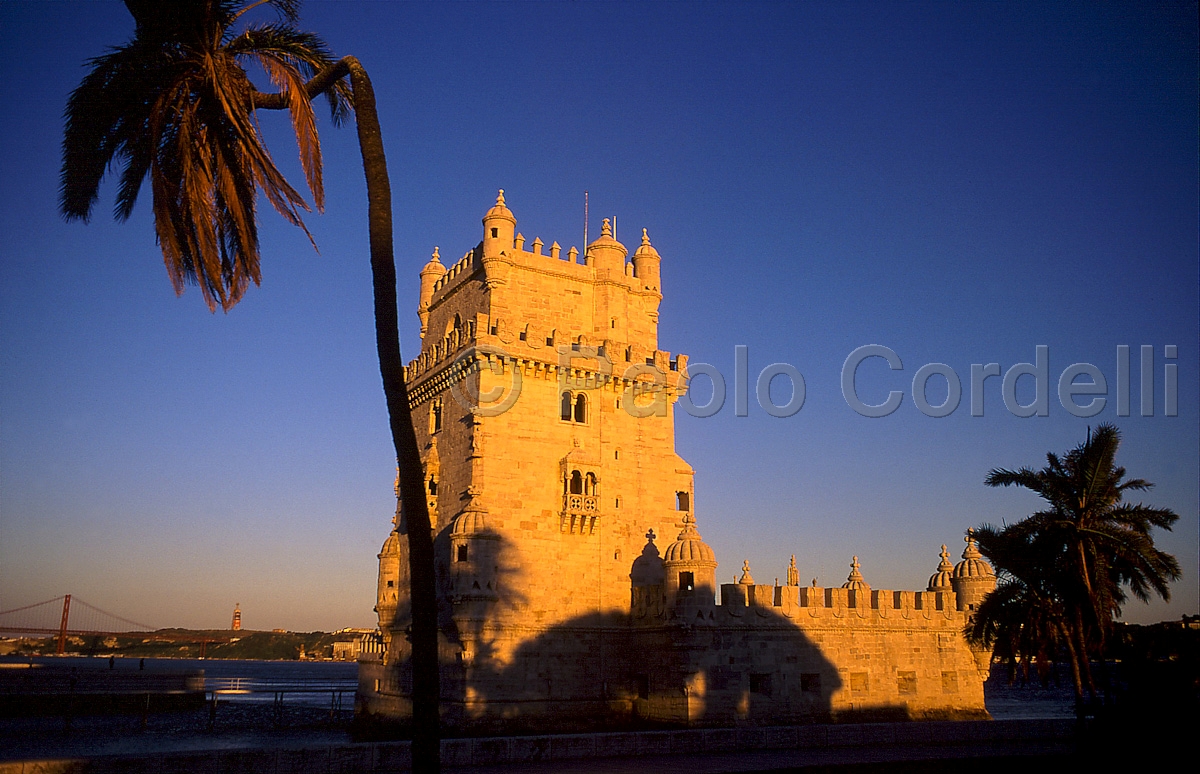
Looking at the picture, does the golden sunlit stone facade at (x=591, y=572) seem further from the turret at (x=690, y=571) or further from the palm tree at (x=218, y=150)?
the palm tree at (x=218, y=150)

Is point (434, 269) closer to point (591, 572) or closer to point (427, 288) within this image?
point (427, 288)

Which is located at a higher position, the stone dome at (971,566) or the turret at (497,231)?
the turret at (497,231)

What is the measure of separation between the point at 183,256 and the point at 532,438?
818 inches

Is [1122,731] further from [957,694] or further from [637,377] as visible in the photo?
[637,377]

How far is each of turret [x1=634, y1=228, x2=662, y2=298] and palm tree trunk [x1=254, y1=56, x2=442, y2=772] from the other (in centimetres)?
2520

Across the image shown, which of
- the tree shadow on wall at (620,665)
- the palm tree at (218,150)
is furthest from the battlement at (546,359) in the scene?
the palm tree at (218,150)

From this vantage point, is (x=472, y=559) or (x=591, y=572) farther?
(x=591, y=572)

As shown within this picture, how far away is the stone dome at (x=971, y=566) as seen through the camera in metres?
38.6

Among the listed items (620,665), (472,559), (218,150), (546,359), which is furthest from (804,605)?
(218,150)

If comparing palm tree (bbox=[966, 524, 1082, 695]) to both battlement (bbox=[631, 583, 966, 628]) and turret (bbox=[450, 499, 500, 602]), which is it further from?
turret (bbox=[450, 499, 500, 602])

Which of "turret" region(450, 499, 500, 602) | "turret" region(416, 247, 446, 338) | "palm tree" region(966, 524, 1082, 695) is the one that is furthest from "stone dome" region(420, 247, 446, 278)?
"palm tree" region(966, 524, 1082, 695)

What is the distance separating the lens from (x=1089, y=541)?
930 inches

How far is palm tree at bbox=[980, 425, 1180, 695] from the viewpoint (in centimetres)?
2323

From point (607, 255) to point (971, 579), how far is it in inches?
804
